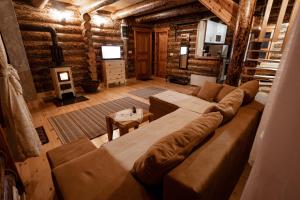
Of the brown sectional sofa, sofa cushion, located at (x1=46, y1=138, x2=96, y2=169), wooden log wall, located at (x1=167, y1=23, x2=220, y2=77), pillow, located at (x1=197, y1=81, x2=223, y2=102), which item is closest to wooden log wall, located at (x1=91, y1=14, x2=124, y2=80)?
wooden log wall, located at (x1=167, y1=23, x2=220, y2=77)

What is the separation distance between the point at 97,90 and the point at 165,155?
15.9 feet

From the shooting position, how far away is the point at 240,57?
305cm

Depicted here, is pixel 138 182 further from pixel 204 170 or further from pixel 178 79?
pixel 178 79

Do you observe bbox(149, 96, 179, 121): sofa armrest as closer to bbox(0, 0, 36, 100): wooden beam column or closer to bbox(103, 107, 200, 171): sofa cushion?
bbox(103, 107, 200, 171): sofa cushion

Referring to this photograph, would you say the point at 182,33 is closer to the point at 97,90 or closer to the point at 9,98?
the point at 97,90

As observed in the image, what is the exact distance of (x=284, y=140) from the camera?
0.55m

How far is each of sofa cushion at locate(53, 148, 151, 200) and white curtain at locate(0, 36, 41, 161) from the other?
0.87 meters

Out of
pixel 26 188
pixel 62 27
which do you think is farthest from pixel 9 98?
pixel 62 27

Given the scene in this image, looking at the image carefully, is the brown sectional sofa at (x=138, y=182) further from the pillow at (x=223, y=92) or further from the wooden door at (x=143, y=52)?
the wooden door at (x=143, y=52)

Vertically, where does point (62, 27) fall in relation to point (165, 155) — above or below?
above

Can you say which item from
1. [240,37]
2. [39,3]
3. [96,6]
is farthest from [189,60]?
[39,3]

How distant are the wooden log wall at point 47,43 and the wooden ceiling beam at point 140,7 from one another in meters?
1.34

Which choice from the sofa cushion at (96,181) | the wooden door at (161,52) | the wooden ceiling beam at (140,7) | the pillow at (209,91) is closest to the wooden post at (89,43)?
the wooden ceiling beam at (140,7)

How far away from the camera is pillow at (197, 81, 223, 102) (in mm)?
2901
